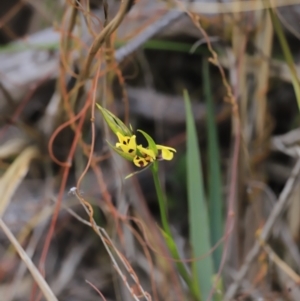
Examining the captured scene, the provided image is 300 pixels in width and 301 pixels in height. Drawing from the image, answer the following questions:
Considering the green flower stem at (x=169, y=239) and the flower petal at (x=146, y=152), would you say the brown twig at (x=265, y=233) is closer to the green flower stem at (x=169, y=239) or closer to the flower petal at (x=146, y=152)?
the green flower stem at (x=169, y=239)

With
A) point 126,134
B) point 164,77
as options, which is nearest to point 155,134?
point 164,77

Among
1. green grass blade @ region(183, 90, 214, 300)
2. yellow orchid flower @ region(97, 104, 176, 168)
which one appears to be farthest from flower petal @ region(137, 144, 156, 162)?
green grass blade @ region(183, 90, 214, 300)

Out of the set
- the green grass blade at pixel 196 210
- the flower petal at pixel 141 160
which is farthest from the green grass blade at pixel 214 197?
the flower petal at pixel 141 160

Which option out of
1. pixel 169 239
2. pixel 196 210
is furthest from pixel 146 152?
pixel 196 210

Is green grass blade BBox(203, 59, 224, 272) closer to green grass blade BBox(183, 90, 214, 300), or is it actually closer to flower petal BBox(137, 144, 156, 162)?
green grass blade BBox(183, 90, 214, 300)

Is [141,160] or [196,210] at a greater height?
[141,160]

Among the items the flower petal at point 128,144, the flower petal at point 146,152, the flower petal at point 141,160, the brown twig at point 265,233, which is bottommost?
the brown twig at point 265,233

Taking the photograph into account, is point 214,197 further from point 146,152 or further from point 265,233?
point 146,152

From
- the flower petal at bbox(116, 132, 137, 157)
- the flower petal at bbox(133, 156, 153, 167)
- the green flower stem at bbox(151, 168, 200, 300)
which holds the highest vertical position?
the flower petal at bbox(116, 132, 137, 157)

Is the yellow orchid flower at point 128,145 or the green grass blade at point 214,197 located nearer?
the yellow orchid flower at point 128,145

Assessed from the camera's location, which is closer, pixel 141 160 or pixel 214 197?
pixel 141 160

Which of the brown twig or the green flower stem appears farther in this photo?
the brown twig
